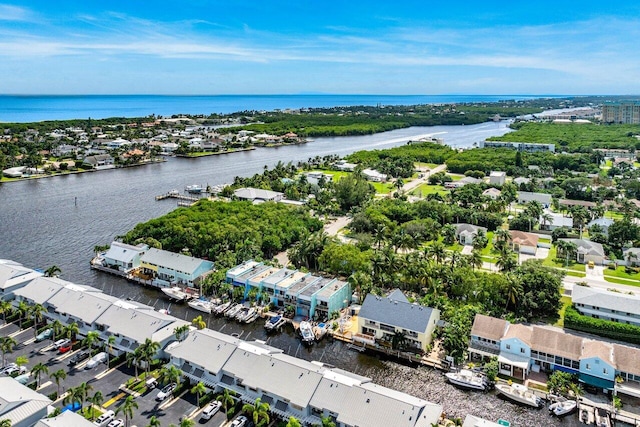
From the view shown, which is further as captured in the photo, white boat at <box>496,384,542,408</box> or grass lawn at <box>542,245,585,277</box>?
grass lawn at <box>542,245,585,277</box>

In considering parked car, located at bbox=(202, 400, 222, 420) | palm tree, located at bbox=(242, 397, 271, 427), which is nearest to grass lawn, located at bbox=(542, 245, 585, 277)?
palm tree, located at bbox=(242, 397, 271, 427)

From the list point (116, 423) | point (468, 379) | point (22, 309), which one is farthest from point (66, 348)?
point (468, 379)

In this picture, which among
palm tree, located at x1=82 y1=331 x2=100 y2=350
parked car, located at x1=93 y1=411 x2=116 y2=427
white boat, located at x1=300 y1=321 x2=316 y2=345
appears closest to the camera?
parked car, located at x1=93 y1=411 x2=116 y2=427

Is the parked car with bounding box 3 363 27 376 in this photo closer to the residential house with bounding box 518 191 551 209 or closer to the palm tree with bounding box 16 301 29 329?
the palm tree with bounding box 16 301 29 329

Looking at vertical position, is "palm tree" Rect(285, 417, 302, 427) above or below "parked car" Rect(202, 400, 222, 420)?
above

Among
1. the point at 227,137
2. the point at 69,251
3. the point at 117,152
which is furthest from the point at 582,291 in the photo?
the point at 227,137

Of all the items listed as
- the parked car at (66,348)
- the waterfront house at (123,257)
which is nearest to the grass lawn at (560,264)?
the waterfront house at (123,257)

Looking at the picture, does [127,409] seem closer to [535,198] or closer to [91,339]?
[91,339]
